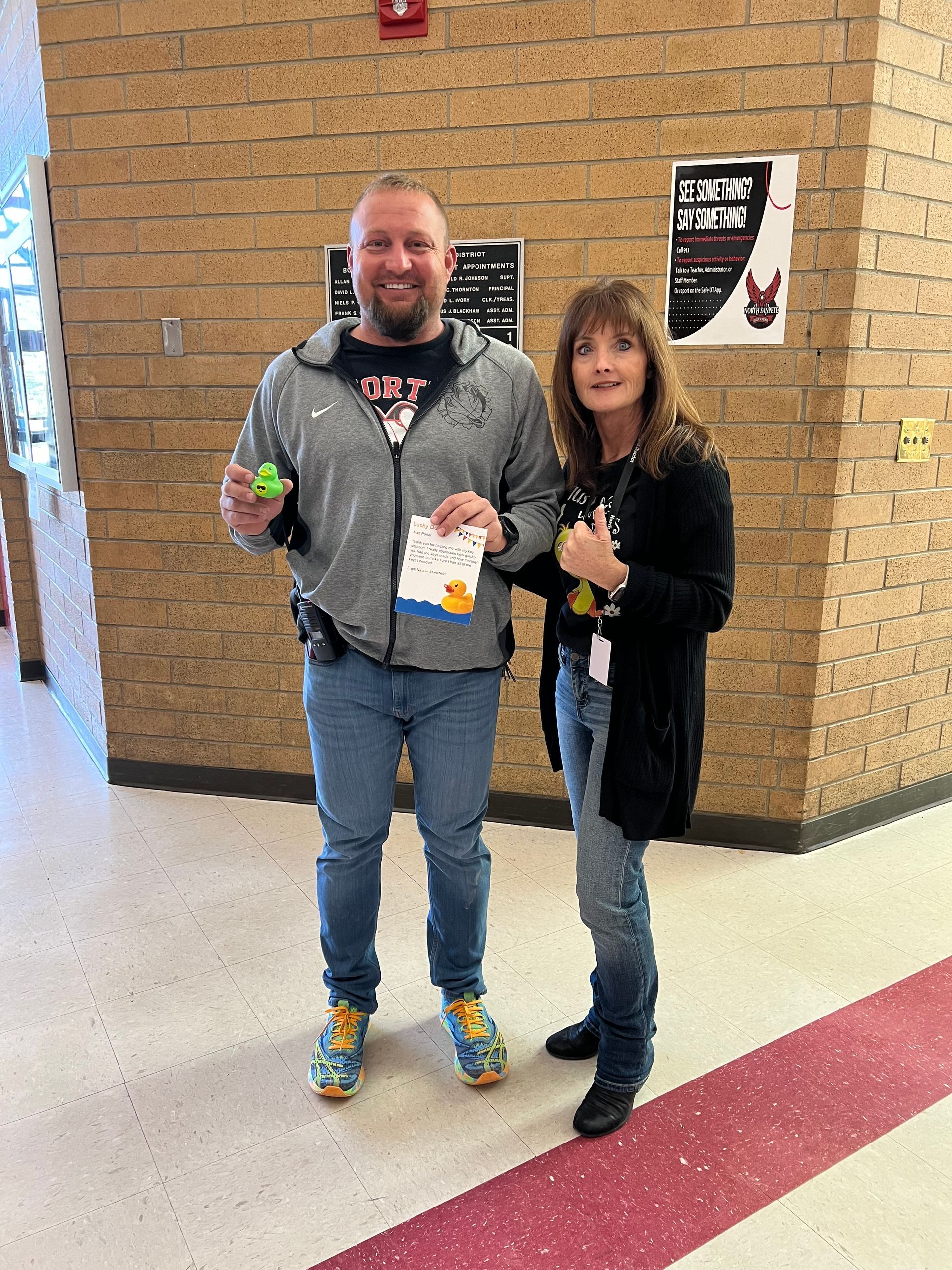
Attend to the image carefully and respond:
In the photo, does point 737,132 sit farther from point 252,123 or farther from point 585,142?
point 252,123

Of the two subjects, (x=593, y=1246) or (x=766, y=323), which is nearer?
(x=593, y=1246)

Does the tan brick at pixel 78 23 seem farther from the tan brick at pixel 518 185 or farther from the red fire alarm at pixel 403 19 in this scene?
the tan brick at pixel 518 185

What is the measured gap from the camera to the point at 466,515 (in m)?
1.58

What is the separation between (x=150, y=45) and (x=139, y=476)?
1396mm

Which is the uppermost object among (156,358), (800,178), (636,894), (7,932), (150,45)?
(150,45)

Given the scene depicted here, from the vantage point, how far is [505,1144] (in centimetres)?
175

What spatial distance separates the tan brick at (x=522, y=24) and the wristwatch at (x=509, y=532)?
6.04ft

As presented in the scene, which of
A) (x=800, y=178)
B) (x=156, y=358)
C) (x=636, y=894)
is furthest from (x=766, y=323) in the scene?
(x=156, y=358)

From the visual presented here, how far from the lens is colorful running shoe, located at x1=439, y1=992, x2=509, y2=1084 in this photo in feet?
6.21

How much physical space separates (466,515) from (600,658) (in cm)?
35

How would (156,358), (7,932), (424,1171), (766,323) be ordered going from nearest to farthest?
(424,1171), (7,932), (766,323), (156,358)

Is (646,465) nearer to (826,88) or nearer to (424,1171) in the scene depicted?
(424,1171)

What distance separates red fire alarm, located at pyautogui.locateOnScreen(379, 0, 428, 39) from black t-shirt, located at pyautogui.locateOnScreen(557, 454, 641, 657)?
6.18 feet

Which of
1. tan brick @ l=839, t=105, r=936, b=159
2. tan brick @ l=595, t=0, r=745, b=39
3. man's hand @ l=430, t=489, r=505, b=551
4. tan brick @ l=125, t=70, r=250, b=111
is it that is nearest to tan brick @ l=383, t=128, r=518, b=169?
tan brick @ l=595, t=0, r=745, b=39
